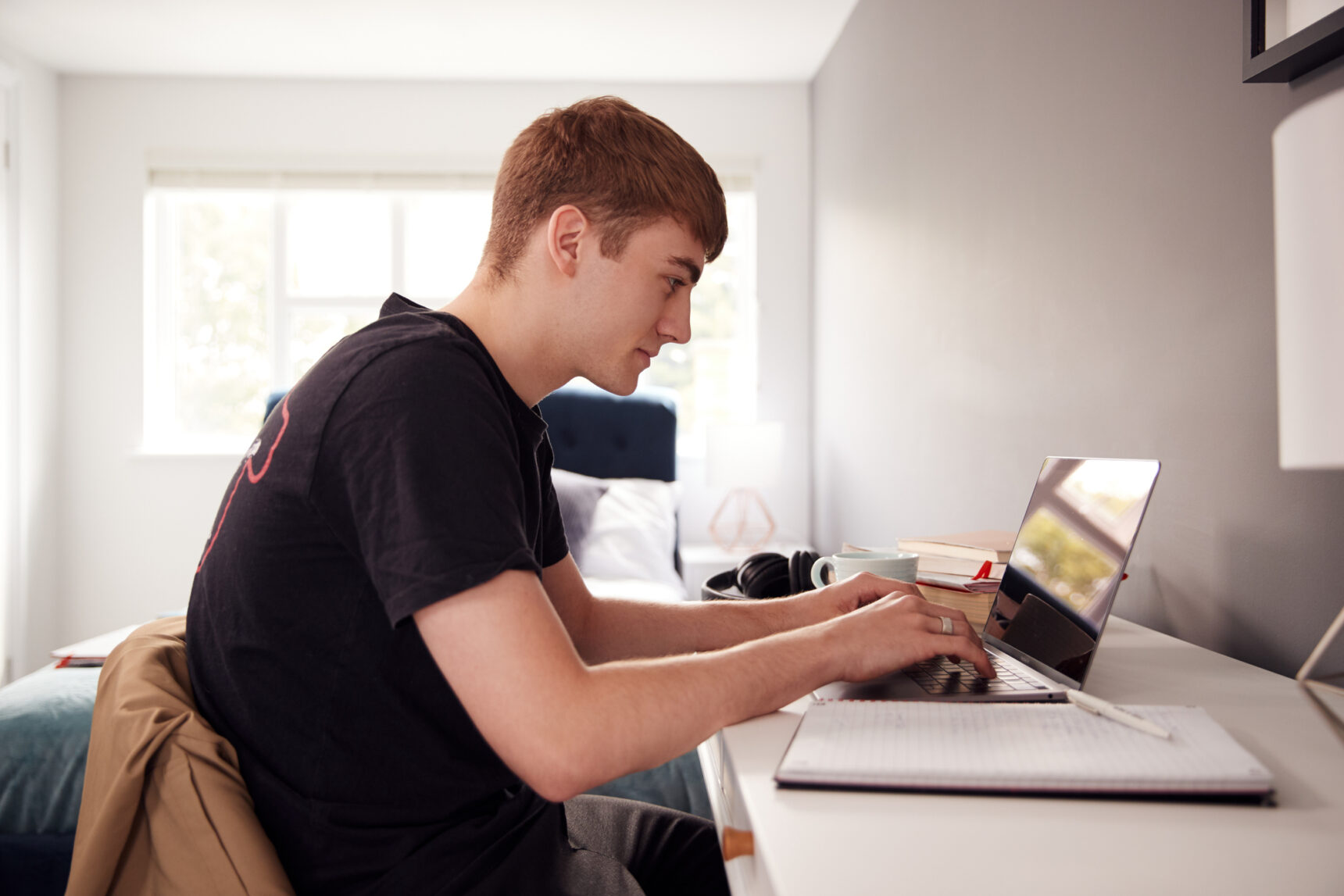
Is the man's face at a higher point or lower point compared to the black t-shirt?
higher

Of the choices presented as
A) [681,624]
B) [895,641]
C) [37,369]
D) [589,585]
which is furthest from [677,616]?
[37,369]

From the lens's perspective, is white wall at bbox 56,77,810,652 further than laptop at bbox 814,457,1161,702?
Yes

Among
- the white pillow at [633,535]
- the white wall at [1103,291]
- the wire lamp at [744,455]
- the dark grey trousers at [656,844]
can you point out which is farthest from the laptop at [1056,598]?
the wire lamp at [744,455]

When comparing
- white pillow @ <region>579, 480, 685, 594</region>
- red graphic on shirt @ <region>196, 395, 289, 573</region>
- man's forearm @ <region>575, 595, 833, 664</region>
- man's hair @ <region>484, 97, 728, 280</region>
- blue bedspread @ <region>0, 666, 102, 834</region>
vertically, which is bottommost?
blue bedspread @ <region>0, 666, 102, 834</region>

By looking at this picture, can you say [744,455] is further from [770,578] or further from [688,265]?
[688,265]

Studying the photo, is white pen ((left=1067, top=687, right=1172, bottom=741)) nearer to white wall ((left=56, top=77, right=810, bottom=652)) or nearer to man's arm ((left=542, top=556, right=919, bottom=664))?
man's arm ((left=542, top=556, right=919, bottom=664))

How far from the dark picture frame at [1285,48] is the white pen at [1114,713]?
2.19 ft

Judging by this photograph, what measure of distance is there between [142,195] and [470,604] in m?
3.90

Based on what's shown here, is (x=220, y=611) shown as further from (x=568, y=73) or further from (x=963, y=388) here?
(x=568, y=73)

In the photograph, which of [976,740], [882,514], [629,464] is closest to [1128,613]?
[976,740]

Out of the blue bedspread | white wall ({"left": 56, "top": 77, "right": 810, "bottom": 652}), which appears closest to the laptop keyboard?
the blue bedspread

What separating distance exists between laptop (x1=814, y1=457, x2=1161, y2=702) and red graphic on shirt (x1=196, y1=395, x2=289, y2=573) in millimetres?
542

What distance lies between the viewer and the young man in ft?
2.21

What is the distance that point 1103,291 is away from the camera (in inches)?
53.6
